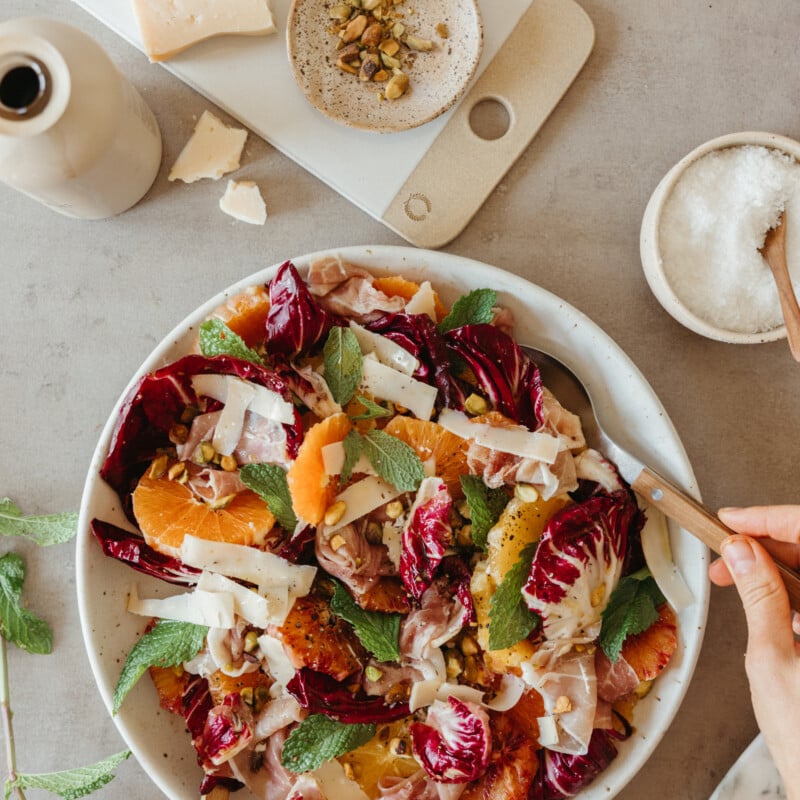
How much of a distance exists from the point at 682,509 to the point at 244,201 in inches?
58.3

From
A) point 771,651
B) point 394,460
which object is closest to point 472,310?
point 394,460

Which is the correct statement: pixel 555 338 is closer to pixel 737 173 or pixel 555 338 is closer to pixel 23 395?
pixel 737 173

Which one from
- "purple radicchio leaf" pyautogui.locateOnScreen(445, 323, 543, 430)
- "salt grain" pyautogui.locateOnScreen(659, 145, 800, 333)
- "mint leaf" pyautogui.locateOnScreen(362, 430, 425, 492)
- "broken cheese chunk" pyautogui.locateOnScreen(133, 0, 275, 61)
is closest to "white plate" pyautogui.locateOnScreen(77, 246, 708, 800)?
"purple radicchio leaf" pyautogui.locateOnScreen(445, 323, 543, 430)

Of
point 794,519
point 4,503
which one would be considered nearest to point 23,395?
A: point 4,503

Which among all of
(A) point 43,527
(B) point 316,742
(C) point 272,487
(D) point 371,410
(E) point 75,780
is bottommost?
(E) point 75,780

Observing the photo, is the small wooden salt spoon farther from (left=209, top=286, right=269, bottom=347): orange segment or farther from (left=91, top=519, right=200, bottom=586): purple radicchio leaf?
(left=91, top=519, right=200, bottom=586): purple radicchio leaf

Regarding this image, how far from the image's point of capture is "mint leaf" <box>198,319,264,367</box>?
1983 millimetres

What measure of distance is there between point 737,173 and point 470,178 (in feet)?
2.42

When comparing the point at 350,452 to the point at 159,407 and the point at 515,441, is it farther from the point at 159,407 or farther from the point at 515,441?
the point at 159,407

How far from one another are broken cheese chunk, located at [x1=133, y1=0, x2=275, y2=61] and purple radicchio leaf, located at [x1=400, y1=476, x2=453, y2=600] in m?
1.42

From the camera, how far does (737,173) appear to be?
2.23 m

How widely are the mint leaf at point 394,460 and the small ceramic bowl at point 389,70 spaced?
916 millimetres

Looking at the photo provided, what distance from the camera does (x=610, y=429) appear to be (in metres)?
2.14

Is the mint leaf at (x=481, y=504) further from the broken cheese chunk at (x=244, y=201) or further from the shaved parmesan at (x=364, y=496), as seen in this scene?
the broken cheese chunk at (x=244, y=201)
